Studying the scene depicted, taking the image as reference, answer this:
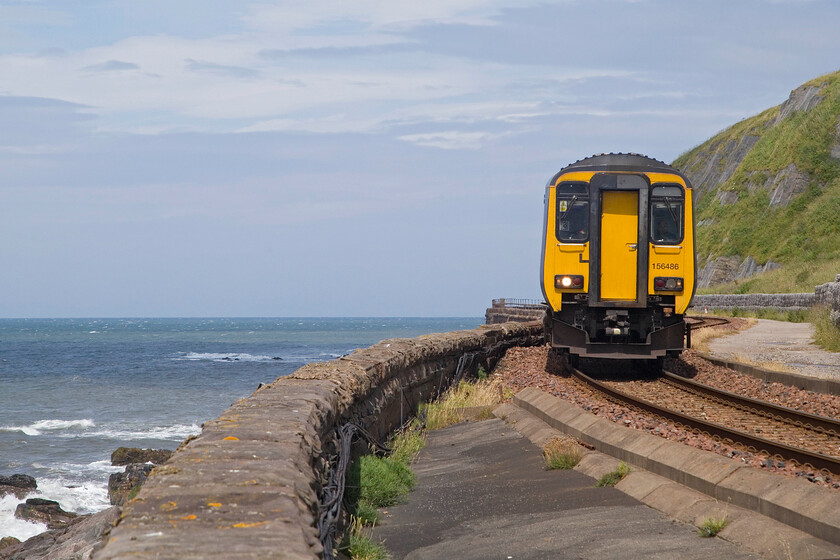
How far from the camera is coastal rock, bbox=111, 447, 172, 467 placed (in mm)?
21828

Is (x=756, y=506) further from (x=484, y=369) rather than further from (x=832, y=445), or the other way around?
(x=484, y=369)

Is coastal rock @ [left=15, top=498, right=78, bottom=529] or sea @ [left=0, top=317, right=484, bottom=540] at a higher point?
coastal rock @ [left=15, top=498, right=78, bottom=529]

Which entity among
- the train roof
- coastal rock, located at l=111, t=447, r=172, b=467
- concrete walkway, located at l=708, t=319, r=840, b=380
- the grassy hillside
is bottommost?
coastal rock, located at l=111, t=447, r=172, b=467

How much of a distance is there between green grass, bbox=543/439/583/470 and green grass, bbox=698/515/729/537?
260cm

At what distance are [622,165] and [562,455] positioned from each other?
25.6ft

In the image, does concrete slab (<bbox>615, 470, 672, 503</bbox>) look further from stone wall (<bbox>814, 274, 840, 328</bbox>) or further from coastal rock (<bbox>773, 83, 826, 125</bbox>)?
coastal rock (<bbox>773, 83, 826, 125</bbox>)

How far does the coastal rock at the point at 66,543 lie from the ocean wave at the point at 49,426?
50.3ft

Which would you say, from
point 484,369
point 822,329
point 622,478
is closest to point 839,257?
point 822,329

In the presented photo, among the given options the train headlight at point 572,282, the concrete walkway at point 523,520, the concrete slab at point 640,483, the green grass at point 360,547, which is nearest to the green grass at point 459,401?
the train headlight at point 572,282

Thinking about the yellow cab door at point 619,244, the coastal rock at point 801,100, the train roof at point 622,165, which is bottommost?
the yellow cab door at point 619,244

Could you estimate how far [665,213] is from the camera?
49.2 feet

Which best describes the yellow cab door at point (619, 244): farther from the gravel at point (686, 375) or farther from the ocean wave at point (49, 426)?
the ocean wave at point (49, 426)

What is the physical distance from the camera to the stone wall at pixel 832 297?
69.1ft

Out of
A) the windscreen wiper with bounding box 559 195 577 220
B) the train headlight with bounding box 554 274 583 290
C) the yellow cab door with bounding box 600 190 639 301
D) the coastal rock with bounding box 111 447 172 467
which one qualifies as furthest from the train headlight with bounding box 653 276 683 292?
the coastal rock with bounding box 111 447 172 467
